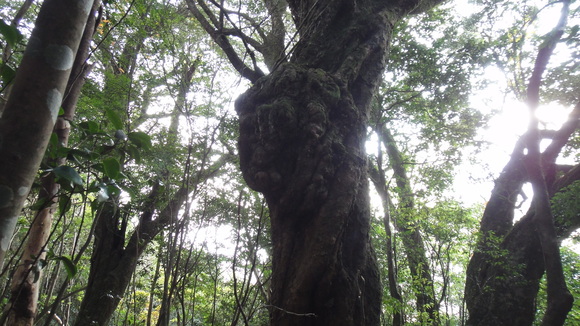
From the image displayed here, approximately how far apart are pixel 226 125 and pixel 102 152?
3.61 meters

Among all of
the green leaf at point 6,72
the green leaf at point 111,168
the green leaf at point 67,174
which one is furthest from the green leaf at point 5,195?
the green leaf at point 6,72

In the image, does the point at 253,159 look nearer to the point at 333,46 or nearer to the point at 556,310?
the point at 333,46

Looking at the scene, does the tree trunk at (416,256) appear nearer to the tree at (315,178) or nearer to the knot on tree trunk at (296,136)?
the tree at (315,178)

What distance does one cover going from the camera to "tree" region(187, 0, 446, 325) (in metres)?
2.42

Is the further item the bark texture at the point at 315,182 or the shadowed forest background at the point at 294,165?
the bark texture at the point at 315,182

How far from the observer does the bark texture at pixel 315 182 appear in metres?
2.42

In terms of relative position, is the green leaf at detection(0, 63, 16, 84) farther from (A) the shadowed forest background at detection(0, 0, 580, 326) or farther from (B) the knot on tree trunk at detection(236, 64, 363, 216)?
(B) the knot on tree trunk at detection(236, 64, 363, 216)

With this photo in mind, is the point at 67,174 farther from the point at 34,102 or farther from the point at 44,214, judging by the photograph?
the point at 44,214

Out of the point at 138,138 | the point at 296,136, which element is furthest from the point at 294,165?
the point at 138,138

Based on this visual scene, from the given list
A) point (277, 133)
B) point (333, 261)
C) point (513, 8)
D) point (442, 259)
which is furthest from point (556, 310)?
point (513, 8)

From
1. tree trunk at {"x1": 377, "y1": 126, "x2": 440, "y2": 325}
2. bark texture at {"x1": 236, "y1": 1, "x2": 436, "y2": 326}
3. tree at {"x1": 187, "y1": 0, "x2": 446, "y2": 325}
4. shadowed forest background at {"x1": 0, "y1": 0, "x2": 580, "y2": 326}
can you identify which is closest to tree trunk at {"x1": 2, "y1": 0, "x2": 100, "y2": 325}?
shadowed forest background at {"x1": 0, "y1": 0, "x2": 580, "y2": 326}

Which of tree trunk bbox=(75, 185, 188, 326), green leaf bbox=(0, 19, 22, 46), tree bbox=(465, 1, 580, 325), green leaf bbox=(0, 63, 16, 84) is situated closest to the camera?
green leaf bbox=(0, 19, 22, 46)

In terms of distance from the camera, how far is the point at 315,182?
2.68 meters

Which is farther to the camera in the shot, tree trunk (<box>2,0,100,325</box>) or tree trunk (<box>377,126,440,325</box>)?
tree trunk (<box>377,126,440,325</box>)
